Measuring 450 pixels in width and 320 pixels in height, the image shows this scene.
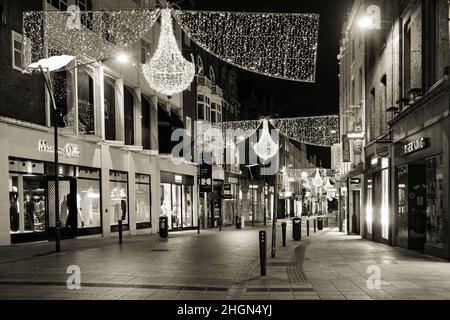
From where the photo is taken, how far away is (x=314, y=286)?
10.7 m

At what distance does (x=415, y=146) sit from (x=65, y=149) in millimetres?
15145

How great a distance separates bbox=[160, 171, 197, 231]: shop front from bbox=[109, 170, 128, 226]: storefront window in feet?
12.4

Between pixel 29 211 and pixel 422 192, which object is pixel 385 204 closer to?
pixel 422 192

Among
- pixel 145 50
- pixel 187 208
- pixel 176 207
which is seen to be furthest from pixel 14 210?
pixel 187 208

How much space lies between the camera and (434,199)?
16312 mm

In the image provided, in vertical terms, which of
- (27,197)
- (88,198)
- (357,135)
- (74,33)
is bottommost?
(88,198)

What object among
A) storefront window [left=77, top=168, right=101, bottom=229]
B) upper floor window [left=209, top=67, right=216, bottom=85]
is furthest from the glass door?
upper floor window [left=209, top=67, right=216, bottom=85]

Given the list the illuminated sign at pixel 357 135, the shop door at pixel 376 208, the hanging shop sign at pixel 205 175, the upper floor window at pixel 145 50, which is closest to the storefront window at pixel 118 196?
the upper floor window at pixel 145 50

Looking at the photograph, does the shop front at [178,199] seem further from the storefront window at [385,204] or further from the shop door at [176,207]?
the storefront window at [385,204]

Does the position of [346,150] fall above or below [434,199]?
above

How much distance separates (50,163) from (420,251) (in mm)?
15682

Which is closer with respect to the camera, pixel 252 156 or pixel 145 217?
pixel 145 217
